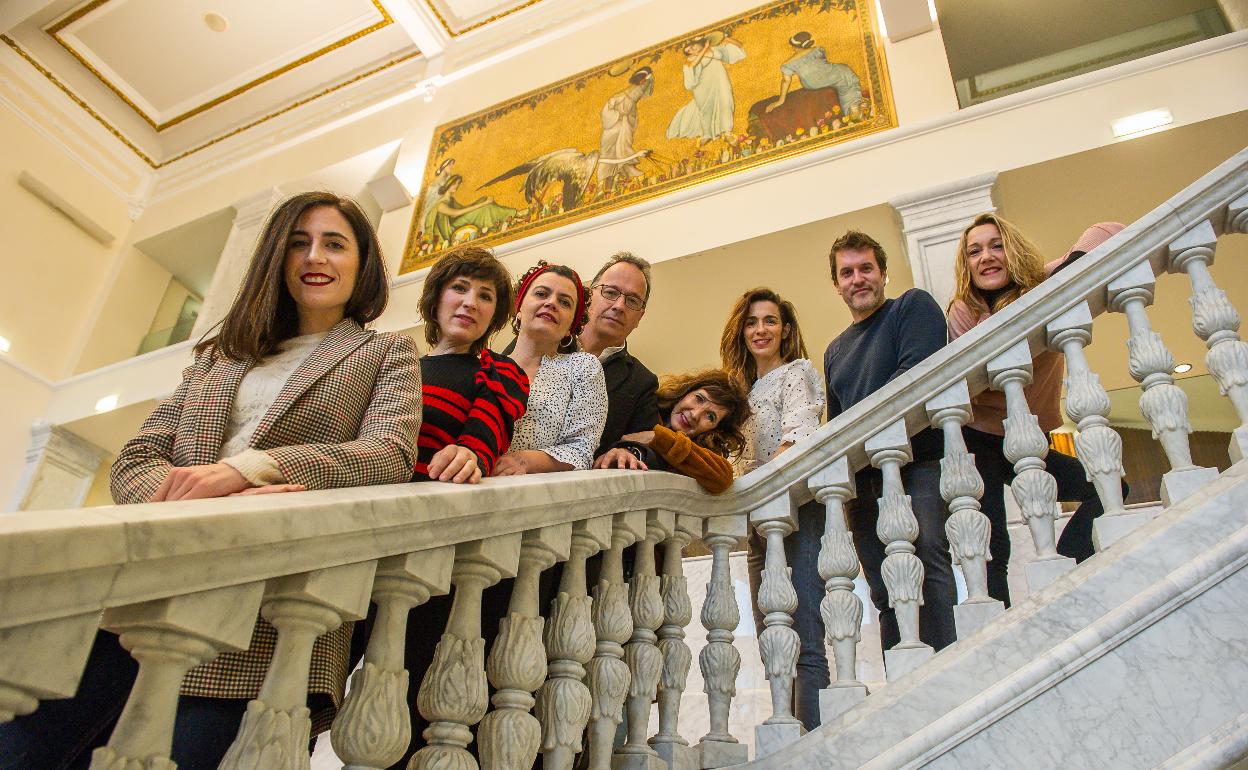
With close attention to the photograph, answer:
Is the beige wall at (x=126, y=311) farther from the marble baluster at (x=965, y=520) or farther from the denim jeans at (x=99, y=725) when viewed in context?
the marble baluster at (x=965, y=520)

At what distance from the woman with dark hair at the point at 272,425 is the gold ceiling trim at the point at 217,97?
27.9 ft

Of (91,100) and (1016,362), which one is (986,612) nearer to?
(1016,362)

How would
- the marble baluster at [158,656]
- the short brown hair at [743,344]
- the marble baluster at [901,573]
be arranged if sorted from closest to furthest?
the marble baluster at [158,656]
the marble baluster at [901,573]
the short brown hair at [743,344]

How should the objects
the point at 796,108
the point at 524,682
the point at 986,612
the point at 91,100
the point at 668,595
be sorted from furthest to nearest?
the point at 91,100 < the point at 796,108 < the point at 668,595 < the point at 986,612 < the point at 524,682

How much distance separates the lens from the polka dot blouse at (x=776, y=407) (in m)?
3.02

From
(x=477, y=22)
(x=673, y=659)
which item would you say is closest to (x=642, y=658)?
(x=673, y=659)

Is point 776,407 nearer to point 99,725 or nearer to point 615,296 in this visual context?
point 615,296

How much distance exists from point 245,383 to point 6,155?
9.64m

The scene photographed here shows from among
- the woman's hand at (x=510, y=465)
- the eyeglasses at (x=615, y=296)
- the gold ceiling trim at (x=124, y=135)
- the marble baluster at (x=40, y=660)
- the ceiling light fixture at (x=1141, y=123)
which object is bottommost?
the marble baluster at (x=40, y=660)

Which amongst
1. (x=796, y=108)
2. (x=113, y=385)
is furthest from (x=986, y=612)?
(x=113, y=385)

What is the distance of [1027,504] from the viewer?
6.23 ft

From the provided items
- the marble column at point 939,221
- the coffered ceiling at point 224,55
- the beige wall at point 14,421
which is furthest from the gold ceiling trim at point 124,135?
the marble column at point 939,221

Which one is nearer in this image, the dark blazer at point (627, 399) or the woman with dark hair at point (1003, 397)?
the woman with dark hair at point (1003, 397)

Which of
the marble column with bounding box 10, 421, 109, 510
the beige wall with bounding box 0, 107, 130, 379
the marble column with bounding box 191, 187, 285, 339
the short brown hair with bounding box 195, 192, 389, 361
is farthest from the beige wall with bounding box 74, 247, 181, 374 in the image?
the short brown hair with bounding box 195, 192, 389, 361
